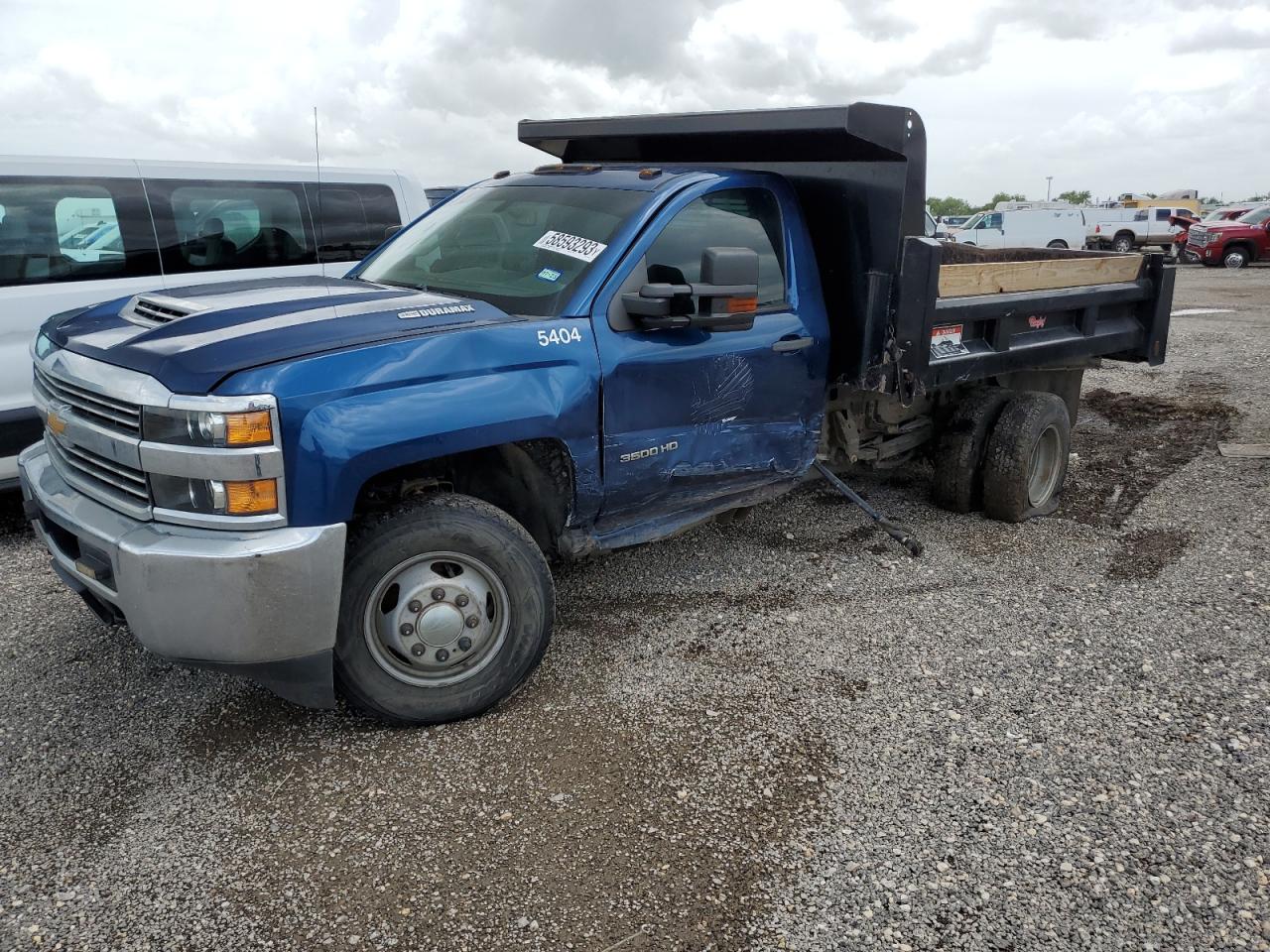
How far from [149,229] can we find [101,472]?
3464mm

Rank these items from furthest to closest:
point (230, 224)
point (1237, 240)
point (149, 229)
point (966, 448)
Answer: point (1237, 240) → point (230, 224) → point (149, 229) → point (966, 448)

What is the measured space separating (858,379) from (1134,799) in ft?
7.47

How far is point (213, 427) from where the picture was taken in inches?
116

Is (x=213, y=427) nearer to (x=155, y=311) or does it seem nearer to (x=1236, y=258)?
(x=155, y=311)

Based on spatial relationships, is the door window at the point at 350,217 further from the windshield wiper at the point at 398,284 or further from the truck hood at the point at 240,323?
the truck hood at the point at 240,323

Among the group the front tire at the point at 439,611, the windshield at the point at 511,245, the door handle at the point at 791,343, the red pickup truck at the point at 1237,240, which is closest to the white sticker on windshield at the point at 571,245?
the windshield at the point at 511,245

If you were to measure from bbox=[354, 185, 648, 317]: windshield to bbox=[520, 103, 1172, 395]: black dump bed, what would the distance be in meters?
0.99

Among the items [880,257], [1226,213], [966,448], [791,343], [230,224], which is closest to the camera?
[791,343]

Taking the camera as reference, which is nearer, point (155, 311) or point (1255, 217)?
point (155, 311)

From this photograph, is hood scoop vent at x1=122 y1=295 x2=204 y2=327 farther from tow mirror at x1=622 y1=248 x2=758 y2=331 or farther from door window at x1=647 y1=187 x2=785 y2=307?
door window at x1=647 y1=187 x2=785 y2=307

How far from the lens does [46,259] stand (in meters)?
5.76

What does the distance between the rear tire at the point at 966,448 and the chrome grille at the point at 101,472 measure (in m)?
4.36

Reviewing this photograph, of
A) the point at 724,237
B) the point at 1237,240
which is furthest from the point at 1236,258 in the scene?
the point at 724,237

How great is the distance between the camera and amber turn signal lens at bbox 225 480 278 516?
297 centimetres
